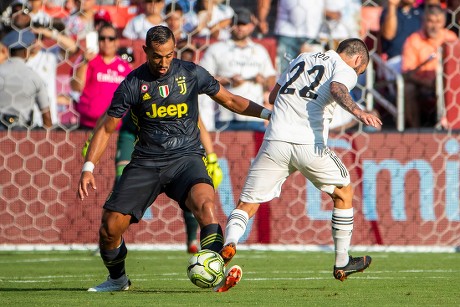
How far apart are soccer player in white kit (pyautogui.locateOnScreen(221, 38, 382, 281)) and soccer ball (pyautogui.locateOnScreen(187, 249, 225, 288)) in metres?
0.79

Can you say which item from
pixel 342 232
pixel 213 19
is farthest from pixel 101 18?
pixel 342 232

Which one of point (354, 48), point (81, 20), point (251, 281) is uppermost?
point (354, 48)

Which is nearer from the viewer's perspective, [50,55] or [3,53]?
A: [3,53]

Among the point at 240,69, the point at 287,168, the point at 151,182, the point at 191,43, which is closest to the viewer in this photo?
the point at 151,182

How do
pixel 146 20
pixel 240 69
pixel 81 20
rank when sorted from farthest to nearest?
pixel 81 20, pixel 146 20, pixel 240 69

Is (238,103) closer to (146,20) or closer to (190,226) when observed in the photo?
(190,226)

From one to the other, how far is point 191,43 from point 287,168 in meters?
5.11

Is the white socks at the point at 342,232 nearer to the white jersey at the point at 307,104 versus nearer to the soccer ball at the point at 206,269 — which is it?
the white jersey at the point at 307,104

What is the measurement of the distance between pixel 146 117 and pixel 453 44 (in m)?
6.26

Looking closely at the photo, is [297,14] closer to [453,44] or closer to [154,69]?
[453,44]

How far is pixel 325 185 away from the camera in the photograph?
810 cm

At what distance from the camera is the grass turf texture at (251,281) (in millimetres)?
6844

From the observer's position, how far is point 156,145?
7.74 metres

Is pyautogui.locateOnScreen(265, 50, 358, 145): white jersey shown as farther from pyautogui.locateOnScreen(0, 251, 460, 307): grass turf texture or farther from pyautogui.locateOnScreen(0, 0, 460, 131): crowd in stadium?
pyautogui.locateOnScreen(0, 0, 460, 131): crowd in stadium
